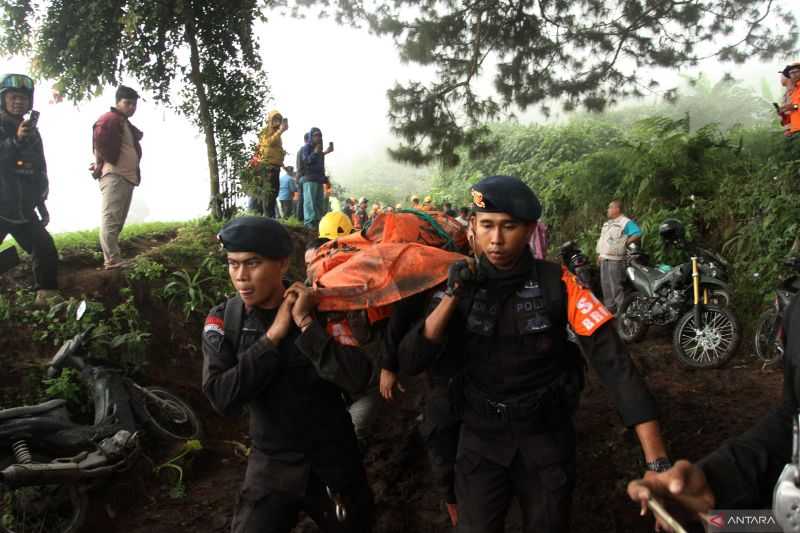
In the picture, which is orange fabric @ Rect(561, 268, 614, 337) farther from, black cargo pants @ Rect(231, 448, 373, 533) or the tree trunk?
the tree trunk

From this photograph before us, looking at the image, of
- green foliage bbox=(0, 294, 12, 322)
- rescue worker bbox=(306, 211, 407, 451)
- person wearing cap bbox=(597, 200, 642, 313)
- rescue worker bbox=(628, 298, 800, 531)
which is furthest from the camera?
person wearing cap bbox=(597, 200, 642, 313)

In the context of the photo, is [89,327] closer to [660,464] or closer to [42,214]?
[42,214]

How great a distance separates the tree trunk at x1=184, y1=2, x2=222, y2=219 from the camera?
7340 mm

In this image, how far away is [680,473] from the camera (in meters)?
1.28

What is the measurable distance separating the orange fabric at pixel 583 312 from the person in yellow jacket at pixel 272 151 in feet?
22.4

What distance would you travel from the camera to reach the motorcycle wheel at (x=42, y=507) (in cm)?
328

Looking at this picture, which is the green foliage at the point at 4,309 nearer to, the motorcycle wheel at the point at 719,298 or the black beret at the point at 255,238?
the black beret at the point at 255,238

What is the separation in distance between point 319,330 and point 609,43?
307 inches

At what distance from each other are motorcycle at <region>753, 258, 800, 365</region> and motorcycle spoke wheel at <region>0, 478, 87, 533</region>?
6.03 metres

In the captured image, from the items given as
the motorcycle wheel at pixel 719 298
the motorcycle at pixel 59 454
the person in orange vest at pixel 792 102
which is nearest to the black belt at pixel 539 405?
the motorcycle at pixel 59 454

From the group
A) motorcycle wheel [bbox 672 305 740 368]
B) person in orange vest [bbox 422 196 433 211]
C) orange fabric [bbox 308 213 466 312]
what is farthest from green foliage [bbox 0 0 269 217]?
motorcycle wheel [bbox 672 305 740 368]

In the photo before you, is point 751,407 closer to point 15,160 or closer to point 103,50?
point 15,160

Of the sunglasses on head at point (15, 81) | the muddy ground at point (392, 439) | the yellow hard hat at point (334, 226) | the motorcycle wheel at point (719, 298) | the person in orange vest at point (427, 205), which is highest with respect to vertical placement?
the sunglasses on head at point (15, 81)

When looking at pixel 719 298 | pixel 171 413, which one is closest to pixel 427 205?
pixel 719 298
